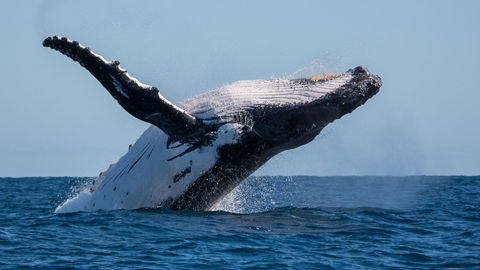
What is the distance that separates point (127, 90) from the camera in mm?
7883

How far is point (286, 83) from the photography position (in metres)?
9.30

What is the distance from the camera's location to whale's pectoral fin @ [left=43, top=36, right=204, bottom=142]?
762cm

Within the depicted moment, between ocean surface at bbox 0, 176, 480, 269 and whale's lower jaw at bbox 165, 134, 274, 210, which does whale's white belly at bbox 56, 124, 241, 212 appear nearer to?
whale's lower jaw at bbox 165, 134, 274, 210

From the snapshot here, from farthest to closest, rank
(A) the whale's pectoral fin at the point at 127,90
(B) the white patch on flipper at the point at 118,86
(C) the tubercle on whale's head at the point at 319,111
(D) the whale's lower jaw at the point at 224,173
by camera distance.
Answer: (D) the whale's lower jaw at the point at 224,173 < (C) the tubercle on whale's head at the point at 319,111 < (B) the white patch on flipper at the point at 118,86 < (A) the whale's pectoral fin at the point at 127,90

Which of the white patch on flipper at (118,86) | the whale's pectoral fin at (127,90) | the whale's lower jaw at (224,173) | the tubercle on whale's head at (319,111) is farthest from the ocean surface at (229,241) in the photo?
the white patch on flipper at (118,86)

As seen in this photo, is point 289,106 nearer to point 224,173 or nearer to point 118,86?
point 224,173

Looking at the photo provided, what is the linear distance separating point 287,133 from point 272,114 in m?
0.33

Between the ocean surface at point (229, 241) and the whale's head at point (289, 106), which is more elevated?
the whale's head at point (289, 106)

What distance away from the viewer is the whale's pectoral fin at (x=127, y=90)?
25.0ft

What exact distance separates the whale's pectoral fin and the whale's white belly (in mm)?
543

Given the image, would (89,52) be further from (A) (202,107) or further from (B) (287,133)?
(B) (287,133)

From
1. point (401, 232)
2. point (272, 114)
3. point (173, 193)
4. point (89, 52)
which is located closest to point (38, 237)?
point (173, 193)

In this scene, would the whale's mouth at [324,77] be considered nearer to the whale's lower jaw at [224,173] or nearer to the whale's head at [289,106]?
the whale's head at [289,106]

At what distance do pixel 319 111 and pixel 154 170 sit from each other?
2413 millimetres
